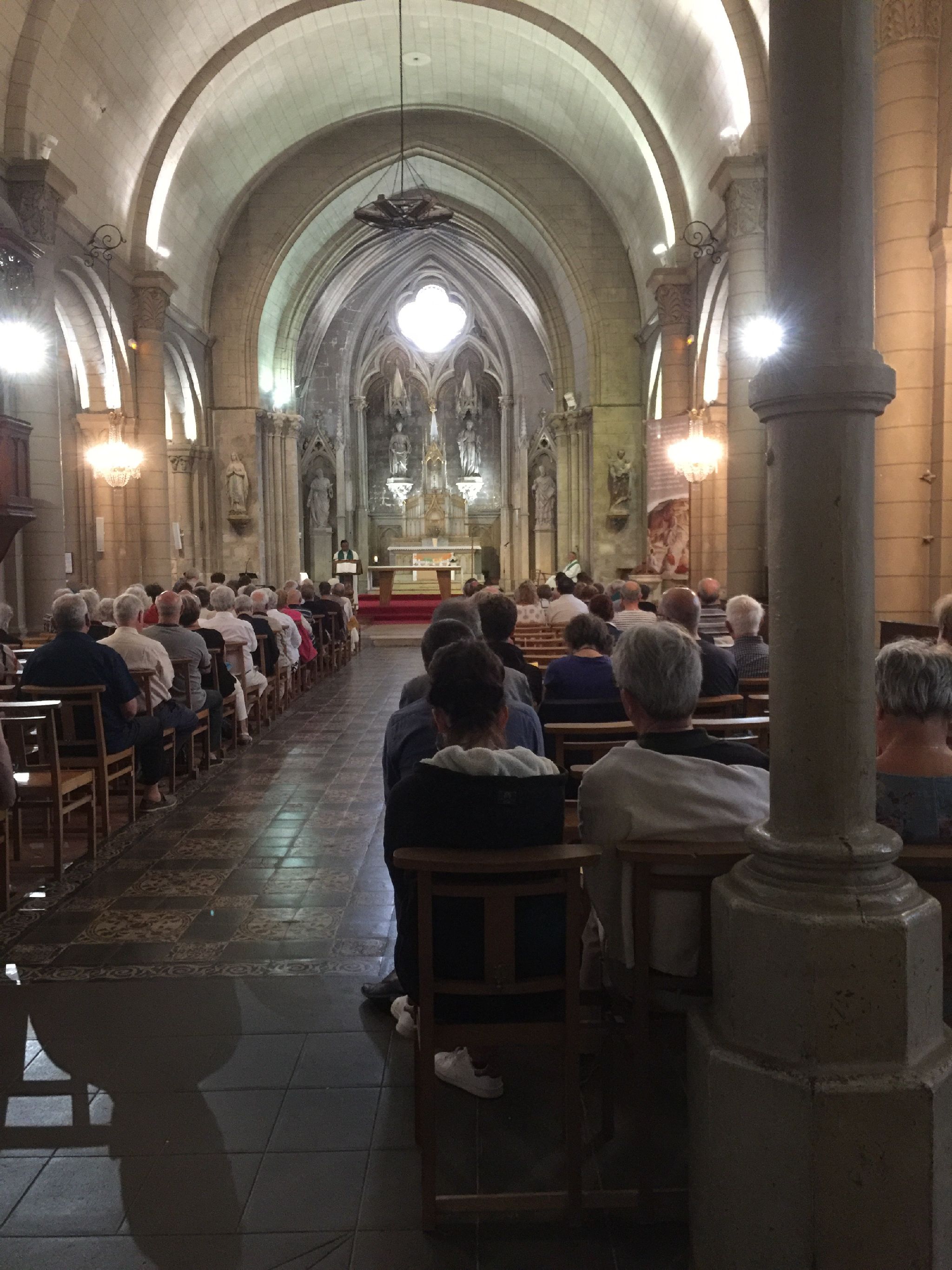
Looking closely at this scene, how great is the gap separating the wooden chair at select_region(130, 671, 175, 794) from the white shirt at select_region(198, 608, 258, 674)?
1.88 meters

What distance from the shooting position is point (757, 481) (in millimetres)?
11680

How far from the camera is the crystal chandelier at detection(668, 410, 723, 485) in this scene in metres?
13.6

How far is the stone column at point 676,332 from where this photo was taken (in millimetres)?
15398

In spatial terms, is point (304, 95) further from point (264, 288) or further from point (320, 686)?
point (320, 686)

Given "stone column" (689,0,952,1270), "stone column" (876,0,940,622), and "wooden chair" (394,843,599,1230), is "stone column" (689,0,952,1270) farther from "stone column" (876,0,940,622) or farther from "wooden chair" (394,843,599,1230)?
"stone column" (876,0,940,622)

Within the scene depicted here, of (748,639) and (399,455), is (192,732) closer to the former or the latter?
(748,639)

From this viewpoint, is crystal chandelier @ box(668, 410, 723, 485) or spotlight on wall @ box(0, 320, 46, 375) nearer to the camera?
spotlight on wall @ box(0, 320, 46, 375)

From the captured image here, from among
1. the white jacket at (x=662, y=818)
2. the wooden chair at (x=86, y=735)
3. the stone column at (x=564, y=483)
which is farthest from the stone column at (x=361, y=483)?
the white jacket at (x=662, y=818)

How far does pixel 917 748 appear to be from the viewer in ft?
8.91

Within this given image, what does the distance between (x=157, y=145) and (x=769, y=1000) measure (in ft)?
52.2

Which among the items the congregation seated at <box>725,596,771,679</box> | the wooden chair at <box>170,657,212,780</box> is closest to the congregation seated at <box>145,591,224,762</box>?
the wooden chair at <box>170,657,212,780</box>

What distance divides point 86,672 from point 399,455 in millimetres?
25971

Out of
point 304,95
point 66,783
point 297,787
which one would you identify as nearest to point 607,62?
point 304,95

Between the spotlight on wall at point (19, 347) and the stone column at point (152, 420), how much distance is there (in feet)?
14.5
